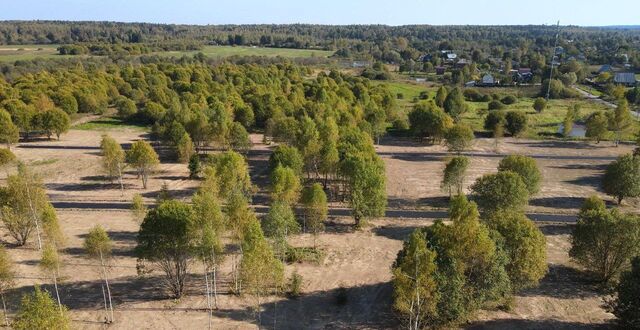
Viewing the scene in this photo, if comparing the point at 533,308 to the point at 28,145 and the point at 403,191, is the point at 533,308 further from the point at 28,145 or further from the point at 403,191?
the point at 28,145

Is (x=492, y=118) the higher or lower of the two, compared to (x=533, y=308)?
higher

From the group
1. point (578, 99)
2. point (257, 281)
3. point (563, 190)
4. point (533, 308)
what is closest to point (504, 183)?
point (533, 308)

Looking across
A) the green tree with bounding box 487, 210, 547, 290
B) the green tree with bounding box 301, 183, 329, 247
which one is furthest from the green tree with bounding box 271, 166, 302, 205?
the green tree with bounding box 487, 210, 547, 290

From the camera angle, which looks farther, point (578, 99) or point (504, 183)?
point (578, 99)

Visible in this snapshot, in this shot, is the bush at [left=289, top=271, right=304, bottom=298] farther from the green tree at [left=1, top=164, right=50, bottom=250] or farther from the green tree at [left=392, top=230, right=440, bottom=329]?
the green tree at [left=1, top=164, right=50, bottom=250]

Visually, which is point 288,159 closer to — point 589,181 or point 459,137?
point 459,137

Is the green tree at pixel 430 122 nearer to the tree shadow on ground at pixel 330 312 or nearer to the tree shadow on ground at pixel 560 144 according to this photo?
the tree shadow on ground at pixel 560 144
